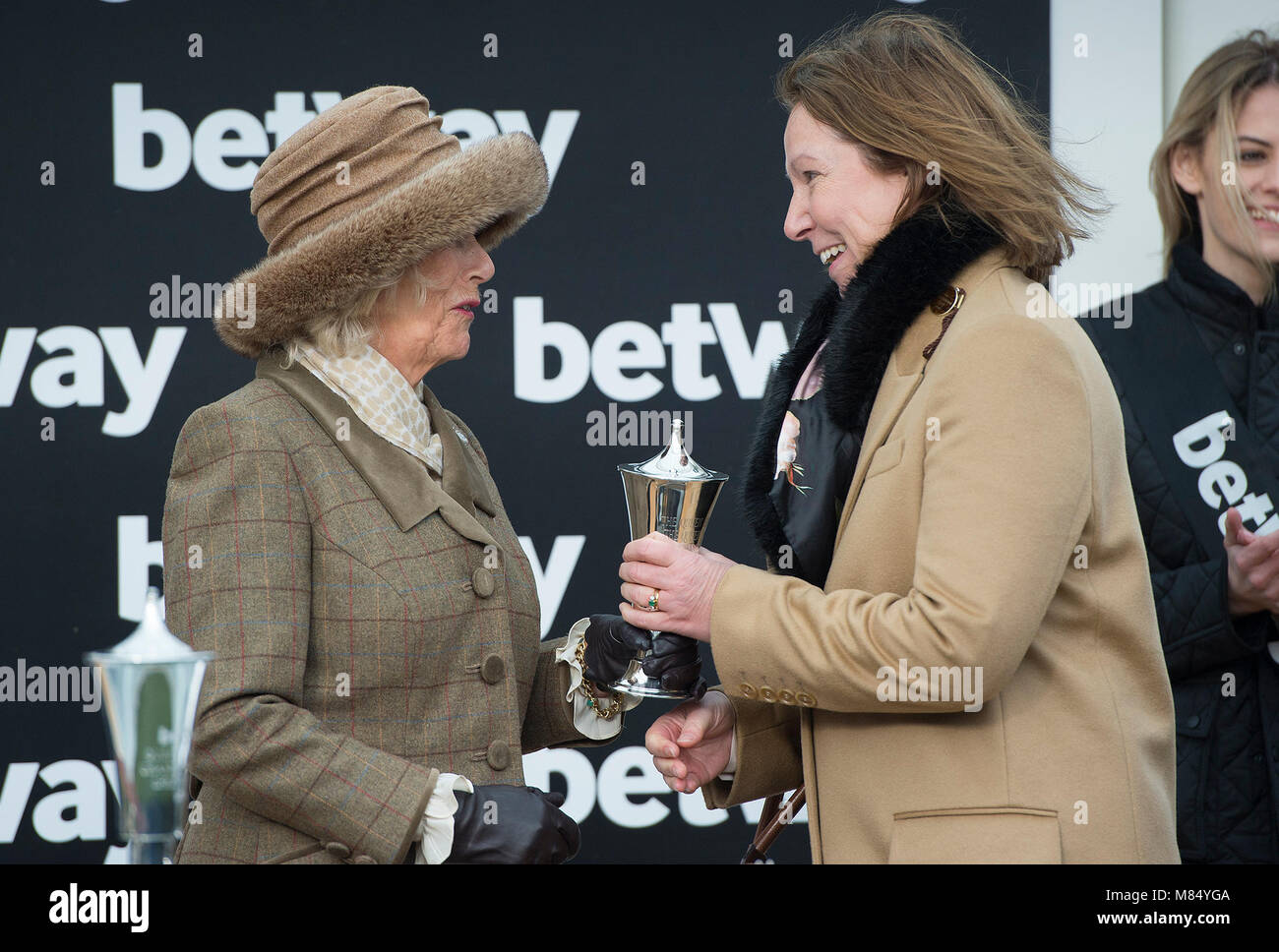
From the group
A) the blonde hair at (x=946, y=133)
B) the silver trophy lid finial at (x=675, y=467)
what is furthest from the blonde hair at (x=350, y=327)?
the blonde hair at (x=946, y=133)

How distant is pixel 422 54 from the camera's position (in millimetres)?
3949

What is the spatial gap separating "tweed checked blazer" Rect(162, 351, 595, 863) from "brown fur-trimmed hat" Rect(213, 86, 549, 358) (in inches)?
5.0

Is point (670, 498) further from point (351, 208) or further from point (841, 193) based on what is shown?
point (351, 208)

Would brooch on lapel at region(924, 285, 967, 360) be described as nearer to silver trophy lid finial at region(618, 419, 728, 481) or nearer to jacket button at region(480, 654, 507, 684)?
silver trophy lid finial at region(618, 419, 728, 481)

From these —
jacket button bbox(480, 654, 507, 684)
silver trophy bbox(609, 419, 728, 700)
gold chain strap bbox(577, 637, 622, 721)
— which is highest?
silver trophy bbox(609, 419, 728, 700)

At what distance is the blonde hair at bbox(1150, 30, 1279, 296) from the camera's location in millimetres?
3098

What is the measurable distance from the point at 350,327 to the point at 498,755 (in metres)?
0.82

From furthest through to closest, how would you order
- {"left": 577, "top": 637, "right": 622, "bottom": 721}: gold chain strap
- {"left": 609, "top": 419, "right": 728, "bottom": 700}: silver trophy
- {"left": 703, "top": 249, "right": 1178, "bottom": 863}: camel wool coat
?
{"left": 577, "top": 637, "right": 622, "bottom": 721}: gold chain strap < {"left": 609, "top": 419, "right": 728, "bottom": 700}: silver trophy < {"left": 703, "top": 249, "right": 1178, "bottom": 863}: camel wool coat

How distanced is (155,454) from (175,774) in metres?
2.69

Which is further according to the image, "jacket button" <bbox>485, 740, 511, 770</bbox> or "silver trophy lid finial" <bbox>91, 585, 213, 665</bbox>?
"jacket button" <bbox>485, 740, 511, 770</bbox>

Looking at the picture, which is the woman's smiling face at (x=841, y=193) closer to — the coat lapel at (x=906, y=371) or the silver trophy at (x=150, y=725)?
the coat lapel at (x=906, y=371)

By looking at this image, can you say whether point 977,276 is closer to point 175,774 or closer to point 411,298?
point 411,298

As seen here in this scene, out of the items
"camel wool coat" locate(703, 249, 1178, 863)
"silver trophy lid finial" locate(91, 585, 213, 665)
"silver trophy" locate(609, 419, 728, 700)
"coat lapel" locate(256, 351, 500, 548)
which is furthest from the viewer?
"coat lapel" locate(256, 351, 500, 548)

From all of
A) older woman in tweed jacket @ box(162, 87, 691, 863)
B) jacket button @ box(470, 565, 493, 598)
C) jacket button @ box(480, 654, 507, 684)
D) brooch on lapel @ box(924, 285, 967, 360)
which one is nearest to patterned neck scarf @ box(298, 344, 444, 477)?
older woman in tweed jacket @ box(162, 87, 691, 863)
